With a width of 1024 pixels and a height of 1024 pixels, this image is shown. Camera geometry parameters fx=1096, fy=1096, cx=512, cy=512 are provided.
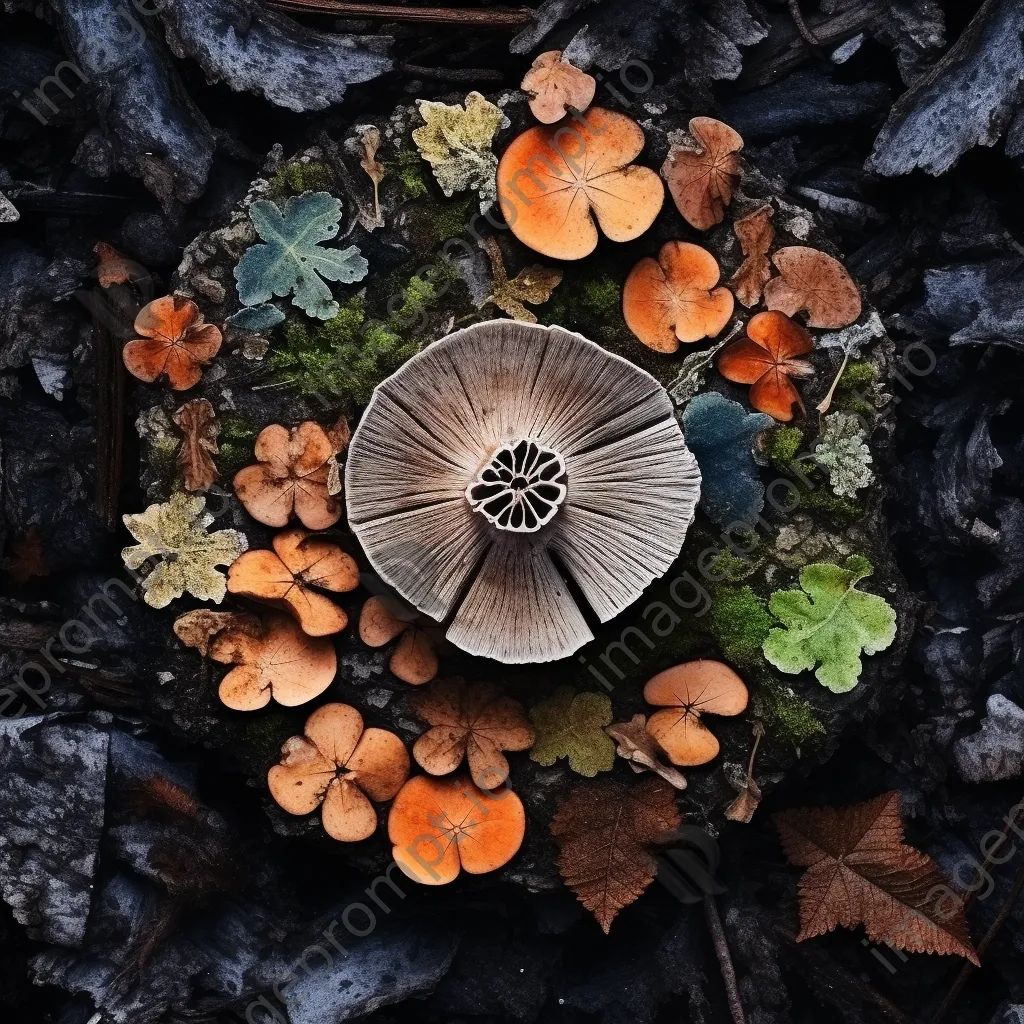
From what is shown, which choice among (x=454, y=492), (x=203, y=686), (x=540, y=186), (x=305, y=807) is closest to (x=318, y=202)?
(x=540, y=186)

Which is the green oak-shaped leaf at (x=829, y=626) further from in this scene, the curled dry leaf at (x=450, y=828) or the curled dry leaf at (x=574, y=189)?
the curled dry leaf at (x=574, y=189)

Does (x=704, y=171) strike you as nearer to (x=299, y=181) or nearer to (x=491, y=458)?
(x=491, y=458)

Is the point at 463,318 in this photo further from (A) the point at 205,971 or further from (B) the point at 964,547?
(A) the point at 205,971

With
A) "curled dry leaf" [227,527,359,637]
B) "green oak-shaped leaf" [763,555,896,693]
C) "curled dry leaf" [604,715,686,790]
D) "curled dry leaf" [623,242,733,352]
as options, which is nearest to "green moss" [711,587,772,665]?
"green oak-shaped leaf" [763,555,896,693]

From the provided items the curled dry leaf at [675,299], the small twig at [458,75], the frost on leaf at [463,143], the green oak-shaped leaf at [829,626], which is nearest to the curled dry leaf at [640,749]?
the green oak-shaped leaf at [829,626]

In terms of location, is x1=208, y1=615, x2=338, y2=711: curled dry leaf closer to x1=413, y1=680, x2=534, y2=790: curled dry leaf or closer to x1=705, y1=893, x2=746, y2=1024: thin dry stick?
x1=413, y1=680, x2=534, y2=790: curled dry leaf

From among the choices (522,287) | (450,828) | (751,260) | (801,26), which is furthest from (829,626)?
(801,26)
